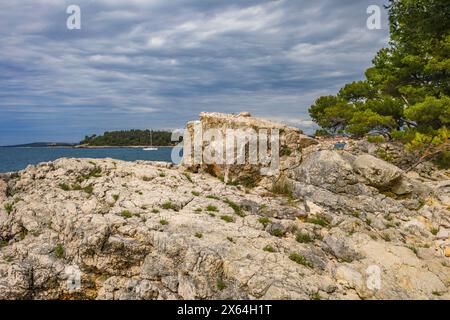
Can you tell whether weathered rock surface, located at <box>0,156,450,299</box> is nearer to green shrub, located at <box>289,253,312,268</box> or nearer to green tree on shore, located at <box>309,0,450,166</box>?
green shrub, located at <box>289,253,312,268</box>

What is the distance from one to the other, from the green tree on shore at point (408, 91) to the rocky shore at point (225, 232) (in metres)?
7.98

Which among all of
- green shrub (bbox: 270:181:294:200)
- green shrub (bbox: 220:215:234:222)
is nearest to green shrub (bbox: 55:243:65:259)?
green shrub (bbox: 220:215:234:222)

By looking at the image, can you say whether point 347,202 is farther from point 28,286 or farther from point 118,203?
point 28,286

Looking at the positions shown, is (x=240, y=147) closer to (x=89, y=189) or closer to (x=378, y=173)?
(x=378, y=173)

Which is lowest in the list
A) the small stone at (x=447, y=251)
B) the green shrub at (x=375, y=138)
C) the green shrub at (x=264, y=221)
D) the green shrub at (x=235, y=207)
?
the small stone at (x=447, y=251)

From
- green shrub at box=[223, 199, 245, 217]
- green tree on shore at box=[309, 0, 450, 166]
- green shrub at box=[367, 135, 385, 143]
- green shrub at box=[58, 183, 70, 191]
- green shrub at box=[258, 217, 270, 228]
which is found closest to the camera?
green shrub at box=[258, 217, 270, 228]

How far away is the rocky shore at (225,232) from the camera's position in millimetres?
11648

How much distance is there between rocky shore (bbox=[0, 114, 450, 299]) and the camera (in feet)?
38.2

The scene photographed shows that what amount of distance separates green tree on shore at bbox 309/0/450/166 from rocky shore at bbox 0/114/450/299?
7.98 m

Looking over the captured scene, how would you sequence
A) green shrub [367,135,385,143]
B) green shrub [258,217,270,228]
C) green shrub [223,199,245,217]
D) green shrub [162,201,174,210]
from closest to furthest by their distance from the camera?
green shrub [258,217,270,228]
green shrub [162,201,174,210]
green shrub [223,199,245,217]
green shrub [367,135,385,143]

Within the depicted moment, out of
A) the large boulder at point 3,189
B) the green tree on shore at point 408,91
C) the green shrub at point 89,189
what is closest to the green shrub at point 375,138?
the green tree on shore at point 408,91

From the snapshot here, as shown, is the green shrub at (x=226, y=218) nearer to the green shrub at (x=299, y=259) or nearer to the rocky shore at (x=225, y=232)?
the rocky shore at (x=225, y=232)

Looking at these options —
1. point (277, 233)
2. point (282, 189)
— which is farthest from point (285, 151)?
point (277, 233)

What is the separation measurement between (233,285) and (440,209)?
1210 cm
